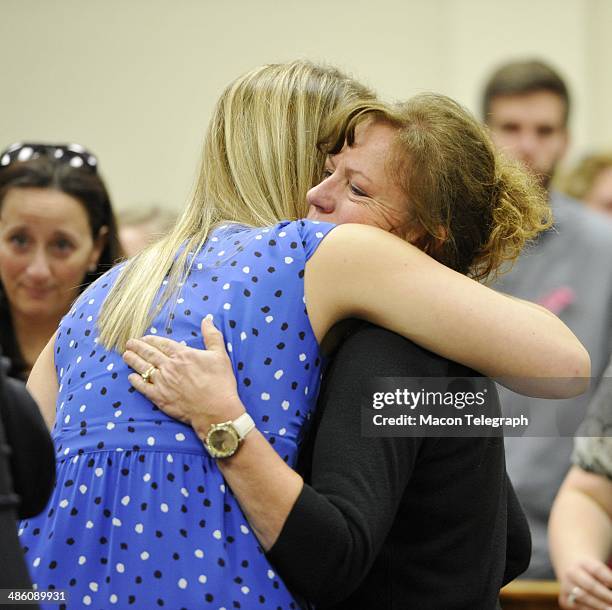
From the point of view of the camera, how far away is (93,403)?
1.51 m

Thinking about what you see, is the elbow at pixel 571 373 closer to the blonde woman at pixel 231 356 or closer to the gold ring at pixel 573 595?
the blonde woman at pixel 231 356

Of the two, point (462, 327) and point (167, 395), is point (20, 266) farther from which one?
point (462, 327)

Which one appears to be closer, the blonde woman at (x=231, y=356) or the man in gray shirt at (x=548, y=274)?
the blonde woman at (x=231, y=356)

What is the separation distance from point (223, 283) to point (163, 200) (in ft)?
13.3

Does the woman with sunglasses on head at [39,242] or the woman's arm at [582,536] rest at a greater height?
the woman with sunglasses on head at [39,242]

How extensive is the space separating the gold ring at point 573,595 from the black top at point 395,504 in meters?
0.62

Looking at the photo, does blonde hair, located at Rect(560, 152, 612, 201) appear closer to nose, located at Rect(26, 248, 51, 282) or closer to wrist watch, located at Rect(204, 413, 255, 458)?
nose, located at Rect(26, 248, 51, 282)

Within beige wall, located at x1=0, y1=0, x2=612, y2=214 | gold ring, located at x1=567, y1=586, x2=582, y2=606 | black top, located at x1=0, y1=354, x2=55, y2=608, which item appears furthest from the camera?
beige wall, located at x1=0, y1=0, x2=612, y2=214

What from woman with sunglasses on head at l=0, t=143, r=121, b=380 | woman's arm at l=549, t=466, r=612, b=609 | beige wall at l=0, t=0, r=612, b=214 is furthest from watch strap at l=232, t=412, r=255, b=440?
beige wall at l=0, t=0, r=612, b=214

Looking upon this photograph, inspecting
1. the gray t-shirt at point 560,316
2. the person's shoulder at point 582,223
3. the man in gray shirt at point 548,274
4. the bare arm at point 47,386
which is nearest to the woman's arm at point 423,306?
the bare arm at point 47,386

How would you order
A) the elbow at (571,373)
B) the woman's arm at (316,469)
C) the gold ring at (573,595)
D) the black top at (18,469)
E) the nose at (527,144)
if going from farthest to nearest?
the nose at (527,144)
the gold ring at (573,595)
the elbow at (571,373)
the woman's arm at (316,469)
the black top at (18,469)

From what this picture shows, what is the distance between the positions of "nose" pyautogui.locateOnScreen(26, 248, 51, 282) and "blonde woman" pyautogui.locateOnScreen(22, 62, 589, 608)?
3.06 ft

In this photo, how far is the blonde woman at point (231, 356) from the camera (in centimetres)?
142

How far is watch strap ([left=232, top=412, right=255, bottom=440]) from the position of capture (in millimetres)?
1423
